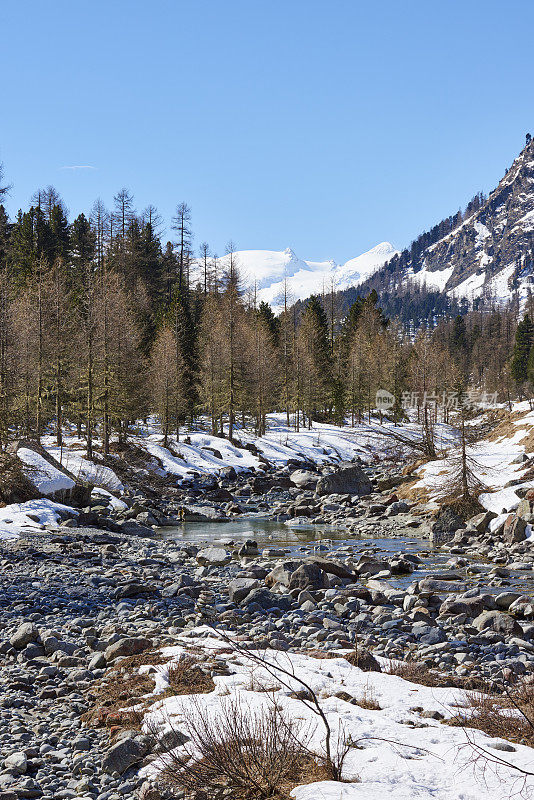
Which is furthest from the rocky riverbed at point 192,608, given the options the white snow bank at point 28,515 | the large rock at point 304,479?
the large rock at point 304,479

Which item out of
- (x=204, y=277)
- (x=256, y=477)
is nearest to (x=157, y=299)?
(x=204, y=277)

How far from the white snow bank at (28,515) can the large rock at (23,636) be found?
9003 mm

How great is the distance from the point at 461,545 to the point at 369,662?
43.0 ft

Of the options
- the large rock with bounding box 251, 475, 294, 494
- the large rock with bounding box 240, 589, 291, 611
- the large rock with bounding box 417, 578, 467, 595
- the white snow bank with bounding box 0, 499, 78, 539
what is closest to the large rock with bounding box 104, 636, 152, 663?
the large rock with bounding box 240, 589, 291, 611

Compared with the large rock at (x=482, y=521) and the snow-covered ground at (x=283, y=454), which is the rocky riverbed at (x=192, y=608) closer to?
the large rock at (x=482, y=521)

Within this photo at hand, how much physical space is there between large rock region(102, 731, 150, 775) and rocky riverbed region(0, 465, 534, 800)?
0.04 feet

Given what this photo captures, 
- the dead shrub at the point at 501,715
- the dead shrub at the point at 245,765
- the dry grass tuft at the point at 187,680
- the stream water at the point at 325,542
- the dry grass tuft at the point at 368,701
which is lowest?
the stream water at the point at 325,542

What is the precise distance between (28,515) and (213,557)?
6.38m

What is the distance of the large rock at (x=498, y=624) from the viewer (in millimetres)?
10234

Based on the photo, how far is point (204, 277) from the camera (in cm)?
6919

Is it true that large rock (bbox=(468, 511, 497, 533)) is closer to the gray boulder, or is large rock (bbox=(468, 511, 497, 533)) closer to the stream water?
the stream water

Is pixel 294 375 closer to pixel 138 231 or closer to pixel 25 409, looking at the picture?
pixel 138 231

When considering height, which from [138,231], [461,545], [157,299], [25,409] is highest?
[138,231]

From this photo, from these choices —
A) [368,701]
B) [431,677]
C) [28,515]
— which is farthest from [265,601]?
[28,515]
